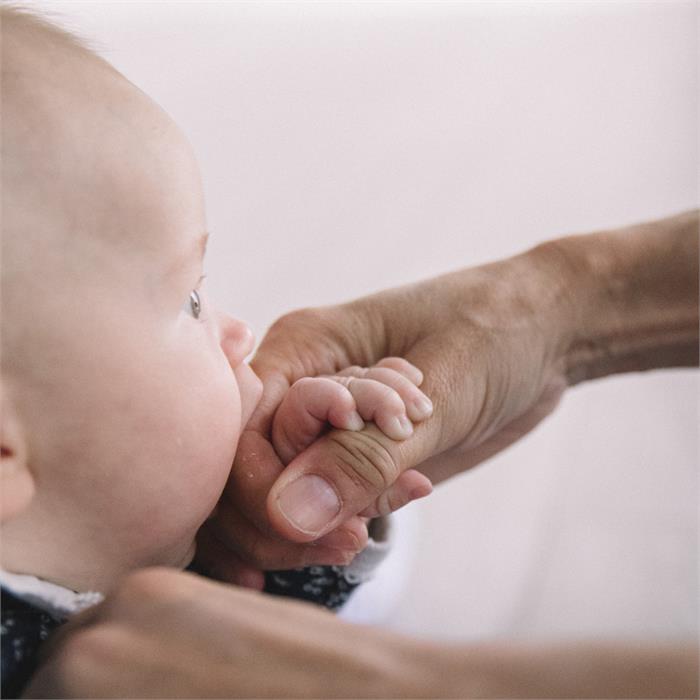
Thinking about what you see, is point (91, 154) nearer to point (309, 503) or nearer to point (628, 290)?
point (309, 503)

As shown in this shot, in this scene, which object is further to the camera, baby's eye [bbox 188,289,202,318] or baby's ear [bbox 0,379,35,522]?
baby's eye [bbox 188,289,202,318]

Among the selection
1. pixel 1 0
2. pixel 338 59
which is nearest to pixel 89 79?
pixel 1 0

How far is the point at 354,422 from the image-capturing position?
31.8 inches

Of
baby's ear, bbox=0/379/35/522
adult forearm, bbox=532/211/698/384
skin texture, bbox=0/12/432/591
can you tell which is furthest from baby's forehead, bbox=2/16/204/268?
adult forearm, bbox=532/211/698/384

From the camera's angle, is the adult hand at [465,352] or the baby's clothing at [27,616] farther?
the adult hand at [465,352]

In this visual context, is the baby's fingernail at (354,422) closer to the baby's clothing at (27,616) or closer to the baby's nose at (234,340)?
the baby's nose at (234,340)

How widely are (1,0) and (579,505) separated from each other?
3.16ft

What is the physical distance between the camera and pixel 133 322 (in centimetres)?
69

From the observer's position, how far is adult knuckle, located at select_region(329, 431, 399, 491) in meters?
0.79

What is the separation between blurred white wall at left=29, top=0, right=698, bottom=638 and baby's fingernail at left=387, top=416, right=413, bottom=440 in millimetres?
451

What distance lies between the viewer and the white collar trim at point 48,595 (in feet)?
2.23

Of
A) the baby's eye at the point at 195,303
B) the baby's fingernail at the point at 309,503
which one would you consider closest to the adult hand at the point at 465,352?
the baby's fingernail at the point at 309,503

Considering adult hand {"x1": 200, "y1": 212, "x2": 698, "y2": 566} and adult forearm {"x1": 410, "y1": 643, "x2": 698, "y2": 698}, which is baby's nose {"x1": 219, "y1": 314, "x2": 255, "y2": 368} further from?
adult forearm {"x1": 410, "y1": 643, "x2": 698, "y2": 698}

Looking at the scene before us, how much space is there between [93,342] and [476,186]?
1.18 m
